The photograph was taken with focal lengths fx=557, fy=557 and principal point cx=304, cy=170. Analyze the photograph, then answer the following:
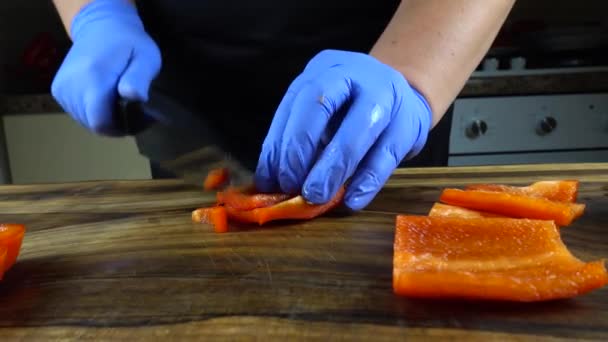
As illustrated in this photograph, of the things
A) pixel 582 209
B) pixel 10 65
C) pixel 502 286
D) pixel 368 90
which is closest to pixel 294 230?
pixel 368 90

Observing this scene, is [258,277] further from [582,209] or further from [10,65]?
[10,65]

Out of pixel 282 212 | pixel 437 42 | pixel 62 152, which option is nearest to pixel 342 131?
pixel 282 212

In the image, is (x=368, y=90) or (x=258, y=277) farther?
(x=368, y=90)

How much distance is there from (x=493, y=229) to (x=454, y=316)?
0.20m

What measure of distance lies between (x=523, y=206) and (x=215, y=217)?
528 millimetres

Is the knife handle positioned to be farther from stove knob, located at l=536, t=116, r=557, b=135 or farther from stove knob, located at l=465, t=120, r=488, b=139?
stove knob, located at l=536, t=116, r=557, b=135

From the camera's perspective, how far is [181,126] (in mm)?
1127

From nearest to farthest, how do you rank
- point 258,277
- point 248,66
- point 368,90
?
point 258,277 → point 368,90 → point 248,66

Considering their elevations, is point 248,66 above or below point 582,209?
below

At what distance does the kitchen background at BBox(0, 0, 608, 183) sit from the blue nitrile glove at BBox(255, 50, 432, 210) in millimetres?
1220

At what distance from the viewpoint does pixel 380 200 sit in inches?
43.6

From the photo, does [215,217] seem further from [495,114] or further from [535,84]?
[535,84]

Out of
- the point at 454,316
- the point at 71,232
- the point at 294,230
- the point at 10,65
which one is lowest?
the point at 10,65

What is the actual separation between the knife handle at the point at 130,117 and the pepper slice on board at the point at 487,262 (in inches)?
23.5
